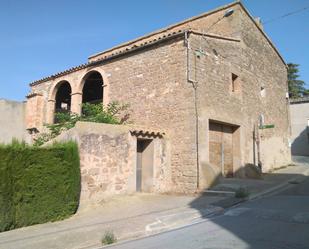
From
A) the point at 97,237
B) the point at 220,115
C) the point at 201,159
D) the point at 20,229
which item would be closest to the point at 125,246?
the point at 97,237

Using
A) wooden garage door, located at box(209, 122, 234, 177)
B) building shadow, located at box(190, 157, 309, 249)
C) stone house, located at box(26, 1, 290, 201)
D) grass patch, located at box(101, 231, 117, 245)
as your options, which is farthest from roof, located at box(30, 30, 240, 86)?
grass patch, located at box(101, 231, 117, 245)

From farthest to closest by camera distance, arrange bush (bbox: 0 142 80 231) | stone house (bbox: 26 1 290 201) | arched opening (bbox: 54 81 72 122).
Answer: arched opening (bbox: 54 81 72 122), stone house (bbox: 26 1 290 201), bush (bbox: 0 142 80 231)

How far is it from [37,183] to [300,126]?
2739 centimetres

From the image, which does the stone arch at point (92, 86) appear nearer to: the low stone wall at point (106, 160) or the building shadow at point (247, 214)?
the low stone wall at point (106, 160)

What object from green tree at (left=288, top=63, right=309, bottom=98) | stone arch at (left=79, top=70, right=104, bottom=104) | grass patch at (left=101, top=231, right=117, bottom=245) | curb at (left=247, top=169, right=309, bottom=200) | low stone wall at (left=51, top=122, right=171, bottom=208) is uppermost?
green tree at (left=288, top=63, right=309, bottom=98)

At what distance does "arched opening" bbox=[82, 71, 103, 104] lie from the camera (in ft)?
56.2

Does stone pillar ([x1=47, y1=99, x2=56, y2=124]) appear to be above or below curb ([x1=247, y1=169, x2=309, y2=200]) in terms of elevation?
above

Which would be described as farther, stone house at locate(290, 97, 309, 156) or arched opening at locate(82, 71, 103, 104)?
stone house at locate(290, 97, 309, 156)

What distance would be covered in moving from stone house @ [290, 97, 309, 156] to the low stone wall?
73.7 feet

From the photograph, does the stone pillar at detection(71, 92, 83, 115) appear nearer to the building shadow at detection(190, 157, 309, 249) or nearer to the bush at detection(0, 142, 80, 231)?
the bush at detection(0, 142, 80, 231)

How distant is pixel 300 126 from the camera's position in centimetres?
3050

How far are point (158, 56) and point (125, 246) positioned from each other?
8812mm

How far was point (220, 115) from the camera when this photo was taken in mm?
13430

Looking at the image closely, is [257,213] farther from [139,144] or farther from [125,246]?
[139,144]
